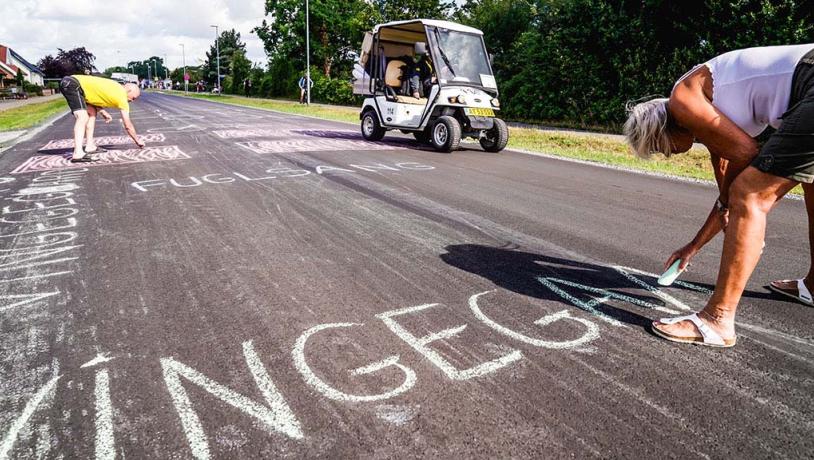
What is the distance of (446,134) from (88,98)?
6.67 metres

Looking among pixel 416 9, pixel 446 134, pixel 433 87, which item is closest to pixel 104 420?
pixel 446 134

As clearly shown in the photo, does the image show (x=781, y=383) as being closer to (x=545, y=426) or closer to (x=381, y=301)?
(x=545, y=426)

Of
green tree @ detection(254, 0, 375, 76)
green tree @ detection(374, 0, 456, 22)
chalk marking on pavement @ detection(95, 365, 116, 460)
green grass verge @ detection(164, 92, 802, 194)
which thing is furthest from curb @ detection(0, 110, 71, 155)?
green tree @ detection(254, 0, 375, 76)

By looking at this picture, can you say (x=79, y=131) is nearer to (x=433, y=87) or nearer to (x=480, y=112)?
(x=433, y=87)

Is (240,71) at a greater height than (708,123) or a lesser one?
greater

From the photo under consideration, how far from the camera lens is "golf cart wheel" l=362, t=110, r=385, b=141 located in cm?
1257

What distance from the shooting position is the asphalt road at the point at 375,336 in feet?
6.12

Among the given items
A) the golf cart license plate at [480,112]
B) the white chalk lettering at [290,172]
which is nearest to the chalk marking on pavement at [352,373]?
the white chalk lettering at [290,172]

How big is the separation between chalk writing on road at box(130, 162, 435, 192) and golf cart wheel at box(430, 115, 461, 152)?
5.80 feet

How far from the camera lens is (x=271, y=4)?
44000mm

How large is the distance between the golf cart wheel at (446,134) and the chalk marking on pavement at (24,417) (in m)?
8.78

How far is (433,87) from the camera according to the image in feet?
35.4

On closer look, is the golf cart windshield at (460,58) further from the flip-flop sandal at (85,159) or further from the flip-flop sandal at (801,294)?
the flip-flop sandal at (801,294)

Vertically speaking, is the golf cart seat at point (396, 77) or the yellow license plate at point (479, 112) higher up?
the golf cart seat at point (396, 77)
